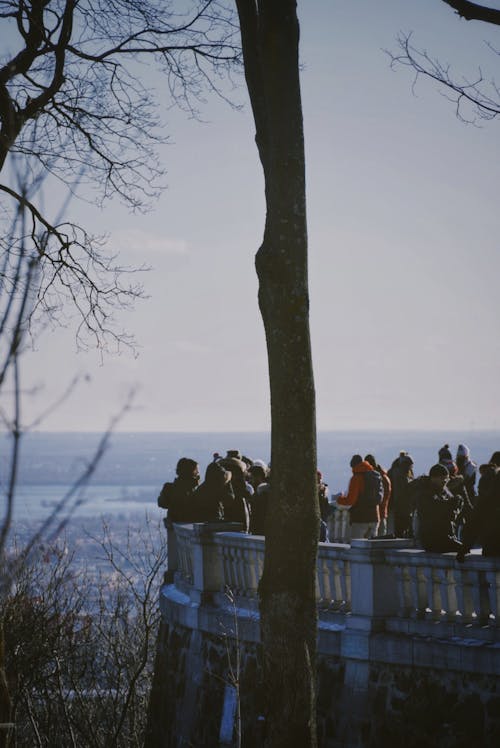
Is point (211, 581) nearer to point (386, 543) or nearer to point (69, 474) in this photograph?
point (386, 543)

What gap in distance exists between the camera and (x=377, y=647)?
11008 millimetres

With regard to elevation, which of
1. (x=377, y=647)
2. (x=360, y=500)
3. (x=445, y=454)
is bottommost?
(x=377, y=647)

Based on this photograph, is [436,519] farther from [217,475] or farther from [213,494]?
[213,494]

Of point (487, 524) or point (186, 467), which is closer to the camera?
point (487, 524)

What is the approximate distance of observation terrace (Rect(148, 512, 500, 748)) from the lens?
400 inches

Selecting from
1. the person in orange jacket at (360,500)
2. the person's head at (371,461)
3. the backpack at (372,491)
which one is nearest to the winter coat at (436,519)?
the person in orange jacket at (360,500)

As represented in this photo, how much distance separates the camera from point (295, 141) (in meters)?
8.30

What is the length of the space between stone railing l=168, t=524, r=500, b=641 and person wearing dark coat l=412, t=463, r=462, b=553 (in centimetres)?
15

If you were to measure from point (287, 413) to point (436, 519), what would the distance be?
3.23m

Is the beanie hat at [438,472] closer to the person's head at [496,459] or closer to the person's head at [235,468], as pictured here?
the person's head at [496,459]

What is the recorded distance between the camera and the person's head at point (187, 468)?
14859 mm

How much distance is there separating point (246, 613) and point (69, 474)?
9213 millimetres

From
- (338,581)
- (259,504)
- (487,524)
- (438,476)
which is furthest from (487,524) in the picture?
(259,504)

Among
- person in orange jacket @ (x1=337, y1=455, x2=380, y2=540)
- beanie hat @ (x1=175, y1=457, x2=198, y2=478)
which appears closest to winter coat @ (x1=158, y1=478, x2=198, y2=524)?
beanie hat @ (x1=175, y1=457, x2=198, y2=478)
